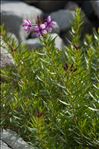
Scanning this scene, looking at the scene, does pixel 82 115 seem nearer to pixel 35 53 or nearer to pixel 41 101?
pixel 41 101

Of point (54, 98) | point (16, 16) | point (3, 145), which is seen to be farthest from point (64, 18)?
point (3, 145)

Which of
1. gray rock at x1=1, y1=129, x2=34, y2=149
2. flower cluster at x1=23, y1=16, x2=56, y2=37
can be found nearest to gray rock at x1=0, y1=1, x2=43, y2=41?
gray rock at x1=1, y1=129, x2=34, y2=149

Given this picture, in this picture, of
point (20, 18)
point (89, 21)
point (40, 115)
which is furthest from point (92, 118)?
point (89, 21)

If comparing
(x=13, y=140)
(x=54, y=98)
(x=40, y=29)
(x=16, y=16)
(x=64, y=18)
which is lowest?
(x=64, y=18)

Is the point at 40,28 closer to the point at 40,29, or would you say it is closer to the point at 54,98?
the point at 40,29

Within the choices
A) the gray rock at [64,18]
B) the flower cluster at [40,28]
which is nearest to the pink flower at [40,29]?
the flower cluster at [40,28]

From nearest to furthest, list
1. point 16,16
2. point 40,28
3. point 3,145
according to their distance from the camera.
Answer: point 40,28 → point 3,145 → point 16,16
